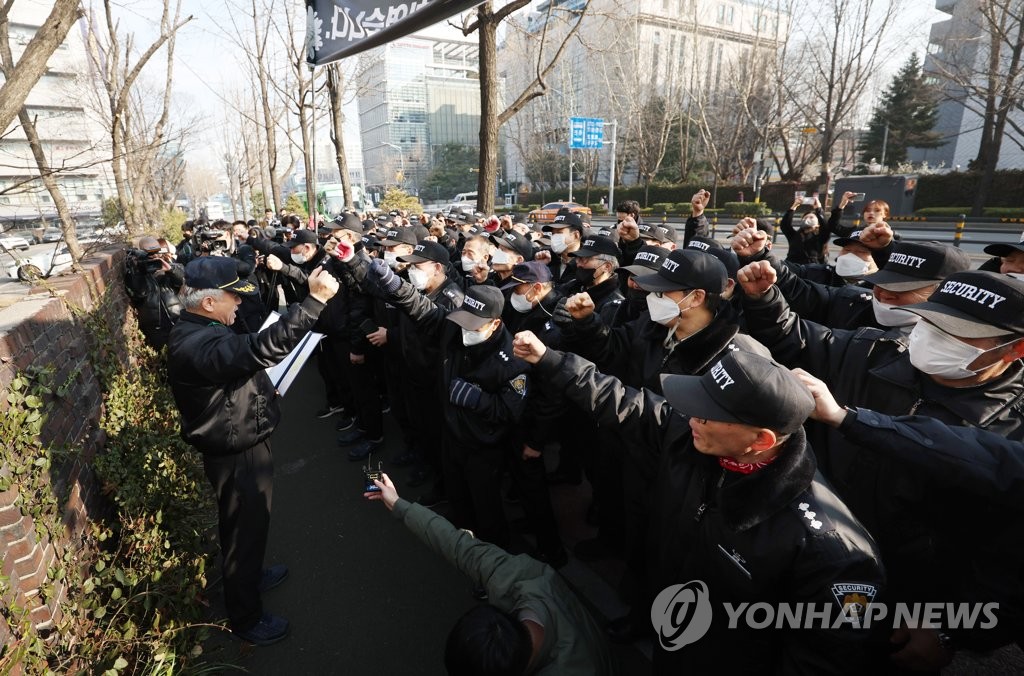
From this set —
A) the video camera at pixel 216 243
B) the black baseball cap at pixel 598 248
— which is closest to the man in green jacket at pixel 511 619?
the black baseball cap at pixel 598 248

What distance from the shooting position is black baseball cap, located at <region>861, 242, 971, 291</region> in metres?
2.78

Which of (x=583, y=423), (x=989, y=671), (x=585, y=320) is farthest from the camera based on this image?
(x=583, y=423)

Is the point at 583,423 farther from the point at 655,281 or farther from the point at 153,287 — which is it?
the point at 153,287

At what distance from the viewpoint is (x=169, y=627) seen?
8.38 ft

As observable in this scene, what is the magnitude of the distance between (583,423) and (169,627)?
9.79 feet

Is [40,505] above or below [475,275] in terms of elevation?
below

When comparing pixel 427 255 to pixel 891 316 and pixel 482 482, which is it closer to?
pixel 482 482

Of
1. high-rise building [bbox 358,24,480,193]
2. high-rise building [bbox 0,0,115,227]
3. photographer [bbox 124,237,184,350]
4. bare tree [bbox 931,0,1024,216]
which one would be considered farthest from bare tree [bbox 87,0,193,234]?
high-rise building [bbox 358,24,480,193]

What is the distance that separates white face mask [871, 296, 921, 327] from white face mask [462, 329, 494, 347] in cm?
220

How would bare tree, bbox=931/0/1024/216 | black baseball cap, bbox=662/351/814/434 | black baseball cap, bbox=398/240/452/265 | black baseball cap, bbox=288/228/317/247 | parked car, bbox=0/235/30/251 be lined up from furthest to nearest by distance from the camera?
bare tree, bbox=931/0/1024/216 < black baseball cap, bbox=288/228/317/247 < black baseball cap, bbox=398/240/452/265 < parked car, bbox=0/235/30/251 < black baseball cap, bbox=662/351/814/434

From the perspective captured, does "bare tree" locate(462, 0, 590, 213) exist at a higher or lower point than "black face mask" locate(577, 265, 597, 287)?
higher

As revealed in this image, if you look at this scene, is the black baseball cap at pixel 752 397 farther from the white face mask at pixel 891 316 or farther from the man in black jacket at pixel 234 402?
the man in black jacket at pixel 234 402

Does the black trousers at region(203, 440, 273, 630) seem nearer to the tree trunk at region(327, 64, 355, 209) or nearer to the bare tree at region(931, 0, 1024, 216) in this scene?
the tree trunk at region(327, 64, 355, 209)

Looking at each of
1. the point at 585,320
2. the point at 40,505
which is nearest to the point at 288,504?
the point at 40,505
